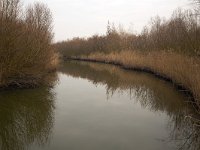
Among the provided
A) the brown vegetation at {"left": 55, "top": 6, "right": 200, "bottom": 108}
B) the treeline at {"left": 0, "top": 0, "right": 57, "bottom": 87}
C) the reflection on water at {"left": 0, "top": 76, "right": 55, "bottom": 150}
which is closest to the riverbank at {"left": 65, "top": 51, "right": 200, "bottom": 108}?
the brown vegetation at {"left": 55, "top": 6, "right": 200, "bottom": 108}

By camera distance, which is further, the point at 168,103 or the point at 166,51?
the point at 166,51

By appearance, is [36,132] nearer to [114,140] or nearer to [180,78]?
[114,140]

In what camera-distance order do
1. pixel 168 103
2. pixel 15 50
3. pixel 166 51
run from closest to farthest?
pixel 168 103
pixel 15 50
pixel 166 51

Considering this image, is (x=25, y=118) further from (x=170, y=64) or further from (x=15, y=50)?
(x=170, y=64)

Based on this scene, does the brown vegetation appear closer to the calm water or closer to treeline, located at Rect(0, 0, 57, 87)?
the calm water

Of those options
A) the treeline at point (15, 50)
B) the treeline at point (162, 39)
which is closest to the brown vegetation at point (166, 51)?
the treeline at point (162, 39)

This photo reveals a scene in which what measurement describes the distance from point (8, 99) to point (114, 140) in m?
4.78

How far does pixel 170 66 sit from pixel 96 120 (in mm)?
7267

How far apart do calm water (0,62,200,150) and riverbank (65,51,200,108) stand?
1.68ft

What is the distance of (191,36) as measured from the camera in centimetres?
1143

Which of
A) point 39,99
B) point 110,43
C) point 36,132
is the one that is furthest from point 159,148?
point 110,43

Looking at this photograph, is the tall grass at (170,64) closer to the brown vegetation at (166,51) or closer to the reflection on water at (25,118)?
the brown vegetation at (166,51)

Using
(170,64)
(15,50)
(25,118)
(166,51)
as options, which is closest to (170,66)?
(170,64)

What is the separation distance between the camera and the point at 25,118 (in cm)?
714
